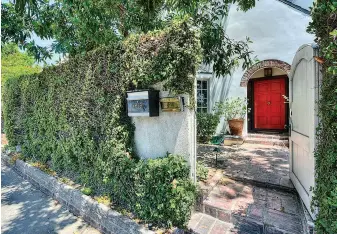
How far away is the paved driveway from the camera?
3.51 metres

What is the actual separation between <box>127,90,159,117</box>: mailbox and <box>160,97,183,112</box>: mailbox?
119mm

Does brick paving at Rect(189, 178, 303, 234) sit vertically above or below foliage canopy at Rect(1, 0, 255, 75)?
below

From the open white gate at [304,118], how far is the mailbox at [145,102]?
2.18 meters

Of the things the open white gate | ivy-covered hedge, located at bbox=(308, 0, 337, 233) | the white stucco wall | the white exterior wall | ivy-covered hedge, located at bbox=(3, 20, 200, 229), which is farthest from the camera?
the white exterior wall

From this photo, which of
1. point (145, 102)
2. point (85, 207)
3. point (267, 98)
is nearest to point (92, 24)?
point (145, 102)

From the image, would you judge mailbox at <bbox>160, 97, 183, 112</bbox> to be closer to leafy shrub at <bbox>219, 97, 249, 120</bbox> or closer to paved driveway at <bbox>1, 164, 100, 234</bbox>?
paved driveway at <bbox>1, 164, 100, 234</bbox>

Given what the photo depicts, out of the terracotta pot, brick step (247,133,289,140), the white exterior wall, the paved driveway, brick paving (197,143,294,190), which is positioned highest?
the white exterior wall

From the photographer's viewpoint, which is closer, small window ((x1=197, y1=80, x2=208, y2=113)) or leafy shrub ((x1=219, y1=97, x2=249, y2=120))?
leafy shrub ((x1=219, y1=97, x2=249, y2=120))

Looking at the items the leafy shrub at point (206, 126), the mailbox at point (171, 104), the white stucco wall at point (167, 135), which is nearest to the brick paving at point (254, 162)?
the leafy shrub at point (206, 126)

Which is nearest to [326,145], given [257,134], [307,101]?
[307,101]

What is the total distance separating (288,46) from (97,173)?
7.56m

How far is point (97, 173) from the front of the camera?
398cm

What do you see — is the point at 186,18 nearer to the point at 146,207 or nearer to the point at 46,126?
the point at 146,207

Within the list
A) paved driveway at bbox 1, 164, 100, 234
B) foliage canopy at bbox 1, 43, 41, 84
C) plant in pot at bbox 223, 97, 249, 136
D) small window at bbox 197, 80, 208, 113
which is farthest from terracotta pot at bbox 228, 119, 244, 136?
foliage canopy at bbox 1, 43, 41, 84
